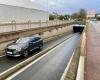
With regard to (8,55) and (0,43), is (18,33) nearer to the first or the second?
(0,43)

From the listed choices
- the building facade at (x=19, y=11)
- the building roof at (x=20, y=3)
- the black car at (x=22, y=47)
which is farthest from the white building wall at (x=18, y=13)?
the black car at (x=22, y=47)

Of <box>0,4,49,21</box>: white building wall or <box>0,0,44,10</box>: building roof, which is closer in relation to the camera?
<box>0,4,49,21</box>: white building wall

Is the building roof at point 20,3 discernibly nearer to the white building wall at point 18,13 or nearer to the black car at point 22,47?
the white building wall at point 18,13

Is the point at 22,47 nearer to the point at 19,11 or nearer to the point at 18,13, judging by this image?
the point at 18,13

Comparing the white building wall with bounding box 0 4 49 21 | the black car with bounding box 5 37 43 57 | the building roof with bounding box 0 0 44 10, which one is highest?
the building roof with bounding box 0 0 44 10

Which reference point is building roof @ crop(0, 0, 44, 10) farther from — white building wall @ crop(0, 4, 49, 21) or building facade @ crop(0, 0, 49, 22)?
white building wall @ crop(0, 4, 49, 21)

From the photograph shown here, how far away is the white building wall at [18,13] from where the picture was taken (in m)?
39.5

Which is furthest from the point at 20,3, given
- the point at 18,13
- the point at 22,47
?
the point at 22,47

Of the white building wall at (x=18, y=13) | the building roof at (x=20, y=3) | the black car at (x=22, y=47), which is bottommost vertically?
the black car at (x=22, y=47)

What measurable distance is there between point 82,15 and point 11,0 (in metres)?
133

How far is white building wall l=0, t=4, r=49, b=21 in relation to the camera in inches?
1555

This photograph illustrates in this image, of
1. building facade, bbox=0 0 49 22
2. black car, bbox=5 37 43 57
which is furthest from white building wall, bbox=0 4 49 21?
black car, bbox=5 37 43 57

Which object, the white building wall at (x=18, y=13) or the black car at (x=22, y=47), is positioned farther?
the white building wall at (x=18, y=13)

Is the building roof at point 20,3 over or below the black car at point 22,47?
over
